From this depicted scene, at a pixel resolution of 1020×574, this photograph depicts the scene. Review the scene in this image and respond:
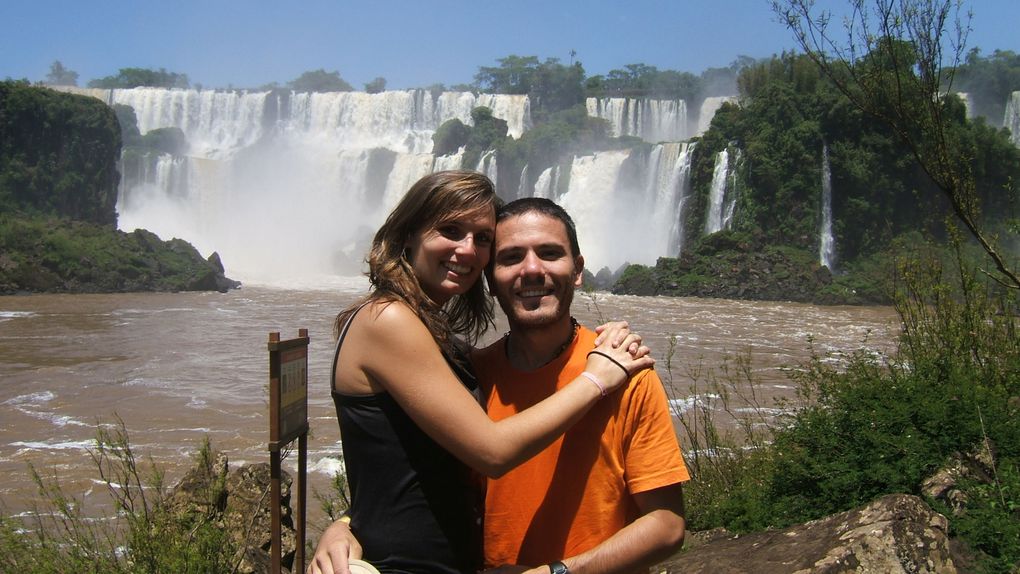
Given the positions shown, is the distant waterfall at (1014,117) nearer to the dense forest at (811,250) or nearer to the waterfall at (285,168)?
the dense forest at (811,250)

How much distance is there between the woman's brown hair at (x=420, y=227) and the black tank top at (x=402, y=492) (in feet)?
0.51

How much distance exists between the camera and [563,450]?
1.80 m

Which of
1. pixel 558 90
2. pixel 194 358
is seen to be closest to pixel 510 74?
pixel 558 90

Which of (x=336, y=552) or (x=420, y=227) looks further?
(x=420, y=227)

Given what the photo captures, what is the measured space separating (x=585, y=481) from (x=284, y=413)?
0.96 m

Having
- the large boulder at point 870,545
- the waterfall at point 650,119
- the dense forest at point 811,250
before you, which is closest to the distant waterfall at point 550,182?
the dense forest at point 811,250

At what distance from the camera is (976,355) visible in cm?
445

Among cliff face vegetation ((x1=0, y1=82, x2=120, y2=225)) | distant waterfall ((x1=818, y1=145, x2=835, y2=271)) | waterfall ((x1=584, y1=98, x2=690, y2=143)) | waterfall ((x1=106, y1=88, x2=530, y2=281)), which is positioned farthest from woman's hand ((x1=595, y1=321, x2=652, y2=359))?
waterfall ((x1=584, y1=98, x2=690, y2=143))

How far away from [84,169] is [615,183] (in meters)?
28.2

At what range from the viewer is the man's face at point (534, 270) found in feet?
6.15

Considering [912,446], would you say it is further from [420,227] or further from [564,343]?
[420,227]

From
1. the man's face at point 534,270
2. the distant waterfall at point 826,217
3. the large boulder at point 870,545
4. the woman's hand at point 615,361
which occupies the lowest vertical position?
the large boulder at point 870,545

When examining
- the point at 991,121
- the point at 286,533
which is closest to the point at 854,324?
the point at 286,533

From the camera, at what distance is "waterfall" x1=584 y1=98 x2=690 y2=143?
55.1m
